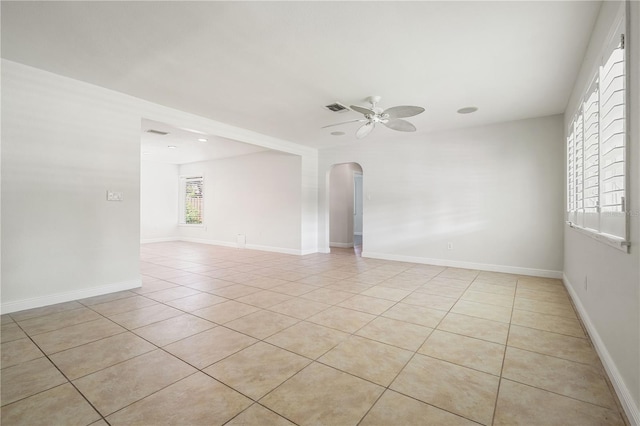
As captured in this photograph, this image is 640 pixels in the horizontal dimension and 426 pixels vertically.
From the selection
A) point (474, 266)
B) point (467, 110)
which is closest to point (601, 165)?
point (467, 110)

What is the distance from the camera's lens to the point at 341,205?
844 cm

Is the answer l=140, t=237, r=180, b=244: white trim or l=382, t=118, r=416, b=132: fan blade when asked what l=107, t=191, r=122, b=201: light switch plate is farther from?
l=140, t=237, r=180, b=244: white trim

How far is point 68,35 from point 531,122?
19.8 feet

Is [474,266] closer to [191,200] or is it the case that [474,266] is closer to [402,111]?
[402,111]

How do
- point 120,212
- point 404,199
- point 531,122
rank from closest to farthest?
point 120,212
point 531,122
point 404,199

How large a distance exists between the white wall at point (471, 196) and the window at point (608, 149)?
2241mm

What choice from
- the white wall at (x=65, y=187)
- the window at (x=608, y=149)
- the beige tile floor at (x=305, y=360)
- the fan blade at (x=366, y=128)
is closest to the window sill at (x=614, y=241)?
the window at (x=608, y=149)

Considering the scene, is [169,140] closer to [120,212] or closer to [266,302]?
[120,212]

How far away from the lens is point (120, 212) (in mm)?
3844

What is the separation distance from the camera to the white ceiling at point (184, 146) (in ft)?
19.0

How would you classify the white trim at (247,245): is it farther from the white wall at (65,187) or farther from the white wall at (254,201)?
the white wall at (65,187)

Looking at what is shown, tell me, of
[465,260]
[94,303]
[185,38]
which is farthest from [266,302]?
[465,260]

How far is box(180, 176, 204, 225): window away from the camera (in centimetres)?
950

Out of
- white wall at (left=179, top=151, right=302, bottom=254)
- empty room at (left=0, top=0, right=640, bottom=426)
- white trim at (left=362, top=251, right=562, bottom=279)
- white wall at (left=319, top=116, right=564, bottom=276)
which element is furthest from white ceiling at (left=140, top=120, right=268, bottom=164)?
white trim at (left=362, top=251, right=562, bottom=279)
